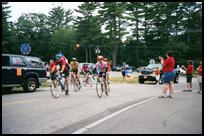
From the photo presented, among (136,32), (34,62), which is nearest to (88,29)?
(136,32)

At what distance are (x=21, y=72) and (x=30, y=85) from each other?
35.5 inches

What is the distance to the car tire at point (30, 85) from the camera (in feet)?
56.5

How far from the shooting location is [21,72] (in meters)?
17.0

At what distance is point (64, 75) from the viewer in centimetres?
1545

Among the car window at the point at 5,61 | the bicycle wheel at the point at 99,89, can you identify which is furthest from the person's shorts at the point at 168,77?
the car window at the point at 5,61

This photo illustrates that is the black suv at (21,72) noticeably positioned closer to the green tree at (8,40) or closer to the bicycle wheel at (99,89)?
the bicycle wheel at (99,89)

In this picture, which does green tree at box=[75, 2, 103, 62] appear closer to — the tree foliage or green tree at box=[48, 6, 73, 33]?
the tree foliage

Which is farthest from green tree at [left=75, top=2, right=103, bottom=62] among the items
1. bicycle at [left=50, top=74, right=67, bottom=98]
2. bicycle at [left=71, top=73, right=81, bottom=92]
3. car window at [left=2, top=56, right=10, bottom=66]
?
bicycle at [left=50, top=74, right=67, bottom=98]

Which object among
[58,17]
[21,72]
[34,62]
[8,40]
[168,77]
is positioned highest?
[58,17]

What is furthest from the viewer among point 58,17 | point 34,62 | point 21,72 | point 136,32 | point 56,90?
point 58,17

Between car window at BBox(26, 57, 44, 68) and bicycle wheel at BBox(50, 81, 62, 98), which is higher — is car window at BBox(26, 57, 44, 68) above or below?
above

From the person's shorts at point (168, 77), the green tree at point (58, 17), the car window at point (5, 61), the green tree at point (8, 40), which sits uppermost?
the green tree at point (58, 17)

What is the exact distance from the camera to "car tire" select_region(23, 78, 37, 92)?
679 inches

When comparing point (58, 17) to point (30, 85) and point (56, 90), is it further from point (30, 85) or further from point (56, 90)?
point (56, 90)
